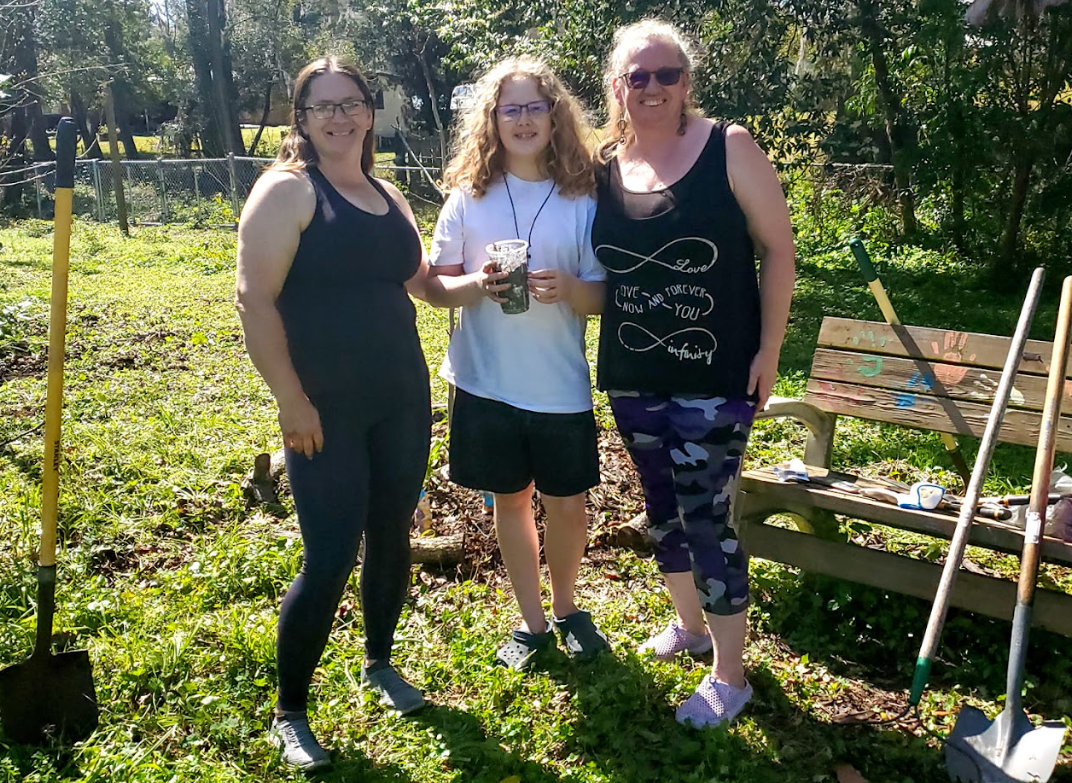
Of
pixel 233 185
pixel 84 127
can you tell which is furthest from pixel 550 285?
pixel 84 127

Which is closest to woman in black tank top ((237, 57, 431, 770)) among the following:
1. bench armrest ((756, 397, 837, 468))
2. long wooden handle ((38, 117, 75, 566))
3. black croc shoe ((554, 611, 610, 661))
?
long wooden handle ((38, 117, 75, 566))

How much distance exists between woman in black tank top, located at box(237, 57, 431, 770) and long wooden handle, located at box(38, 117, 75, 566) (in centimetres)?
56

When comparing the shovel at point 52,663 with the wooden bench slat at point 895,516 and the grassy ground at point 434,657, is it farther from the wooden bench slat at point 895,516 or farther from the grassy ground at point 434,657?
the wooden bench slat at point 895,516

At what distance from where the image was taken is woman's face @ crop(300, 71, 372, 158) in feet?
7.69

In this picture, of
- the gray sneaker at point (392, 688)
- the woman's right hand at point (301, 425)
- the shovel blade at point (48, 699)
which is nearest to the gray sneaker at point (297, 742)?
the gray sneaker at point (392, 688)

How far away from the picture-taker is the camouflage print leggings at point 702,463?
2549 mm

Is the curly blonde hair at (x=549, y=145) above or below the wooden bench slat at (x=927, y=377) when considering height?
above

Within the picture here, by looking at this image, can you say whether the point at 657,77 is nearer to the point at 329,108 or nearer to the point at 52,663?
the point at 329,108

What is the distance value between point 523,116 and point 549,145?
0.12 metres

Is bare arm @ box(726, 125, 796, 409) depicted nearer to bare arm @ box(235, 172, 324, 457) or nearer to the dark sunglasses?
the dark sunglasses

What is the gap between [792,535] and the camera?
3.17 metres

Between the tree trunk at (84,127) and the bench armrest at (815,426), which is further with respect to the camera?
the tree trunk at (84,127)

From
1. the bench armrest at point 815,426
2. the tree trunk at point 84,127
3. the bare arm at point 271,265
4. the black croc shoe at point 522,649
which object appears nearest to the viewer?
the bare arm at point 271,265

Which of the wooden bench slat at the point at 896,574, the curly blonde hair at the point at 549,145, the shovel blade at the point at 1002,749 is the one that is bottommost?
the shovel blade at the point at 1002,749
